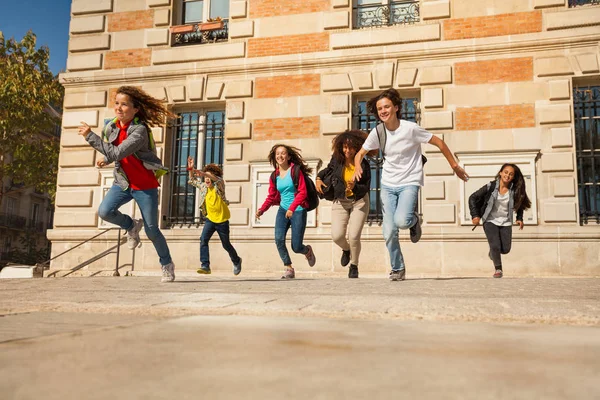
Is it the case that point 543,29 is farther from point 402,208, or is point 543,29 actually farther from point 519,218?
point 402,208

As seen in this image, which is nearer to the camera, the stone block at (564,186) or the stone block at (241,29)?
the stone block at (564,186)

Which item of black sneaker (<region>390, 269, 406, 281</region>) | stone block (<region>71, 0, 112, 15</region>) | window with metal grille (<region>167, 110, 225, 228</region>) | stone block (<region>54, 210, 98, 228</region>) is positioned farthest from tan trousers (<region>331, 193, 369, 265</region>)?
stone block (<region>71, 0, 112, 15</region>)

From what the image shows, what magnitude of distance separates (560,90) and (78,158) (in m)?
10.00

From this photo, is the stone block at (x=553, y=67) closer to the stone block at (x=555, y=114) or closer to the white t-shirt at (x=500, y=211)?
the stone block at (x=555, y=114)

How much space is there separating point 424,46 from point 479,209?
4.24 metres

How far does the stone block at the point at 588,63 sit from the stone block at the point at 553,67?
188 millimetres

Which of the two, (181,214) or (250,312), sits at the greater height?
(181,214)

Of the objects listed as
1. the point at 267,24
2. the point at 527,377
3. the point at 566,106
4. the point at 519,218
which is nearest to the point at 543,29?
the point at 566,106

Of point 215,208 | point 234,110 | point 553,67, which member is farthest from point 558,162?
point 234,110

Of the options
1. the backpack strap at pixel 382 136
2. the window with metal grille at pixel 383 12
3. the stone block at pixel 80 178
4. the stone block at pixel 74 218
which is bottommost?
the stone block at pixel 74 218

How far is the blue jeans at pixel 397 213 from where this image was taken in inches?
242

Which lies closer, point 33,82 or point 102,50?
point 102,50

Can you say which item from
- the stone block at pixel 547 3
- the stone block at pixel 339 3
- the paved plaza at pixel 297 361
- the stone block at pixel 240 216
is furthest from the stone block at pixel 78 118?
the paved plaza at pixel 297 361

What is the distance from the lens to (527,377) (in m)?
0.94
